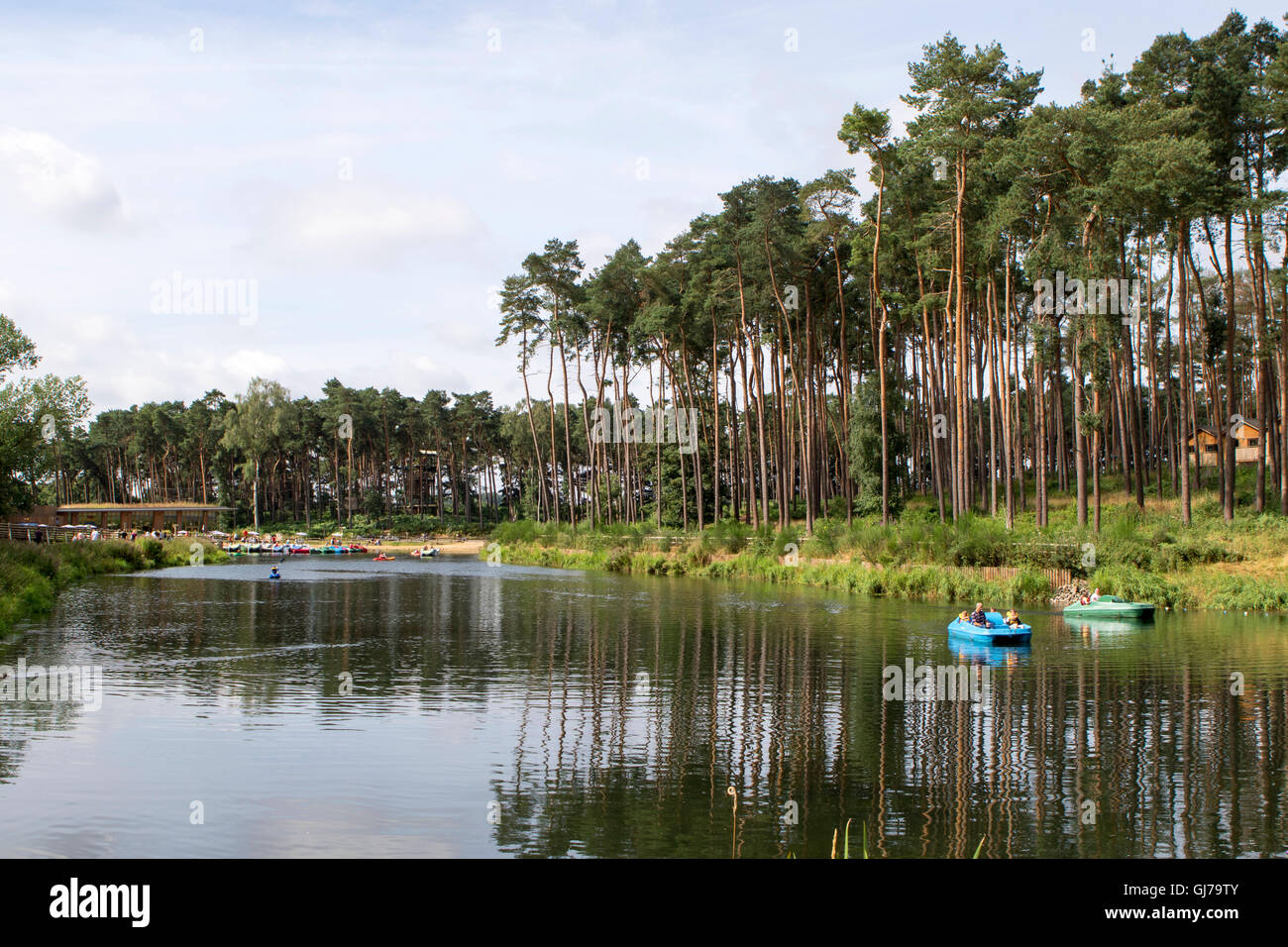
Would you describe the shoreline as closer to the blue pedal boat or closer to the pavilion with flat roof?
the blue pedal boat

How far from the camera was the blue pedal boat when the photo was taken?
29516 mm

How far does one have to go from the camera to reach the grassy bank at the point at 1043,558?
38.2 meters

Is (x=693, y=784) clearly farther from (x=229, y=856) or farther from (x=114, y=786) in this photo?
(x=114, y=786)

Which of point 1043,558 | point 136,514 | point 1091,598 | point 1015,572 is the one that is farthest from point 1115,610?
point 136,514

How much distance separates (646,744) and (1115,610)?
2447 centimetres

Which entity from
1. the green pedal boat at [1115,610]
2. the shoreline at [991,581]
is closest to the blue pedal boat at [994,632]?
the green pedal boat at [1115,610]

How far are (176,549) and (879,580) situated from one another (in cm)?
6066

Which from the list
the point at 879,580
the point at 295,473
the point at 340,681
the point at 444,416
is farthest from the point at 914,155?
the point at 295,473

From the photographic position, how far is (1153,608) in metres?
36.2


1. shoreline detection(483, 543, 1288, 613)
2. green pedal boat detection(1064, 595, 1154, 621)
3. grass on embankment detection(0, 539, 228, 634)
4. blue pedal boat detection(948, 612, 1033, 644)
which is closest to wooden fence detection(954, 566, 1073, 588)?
shoreline detection(483, 543, 1288, 613)

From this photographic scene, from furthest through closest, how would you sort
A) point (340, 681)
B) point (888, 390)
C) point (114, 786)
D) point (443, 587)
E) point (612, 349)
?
point (612, 349) → point (888, 390) → point (443, 587) → point (340, 681) → point (114, 786)

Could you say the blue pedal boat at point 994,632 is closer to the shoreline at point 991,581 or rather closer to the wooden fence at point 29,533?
the shoreline at point 991,581

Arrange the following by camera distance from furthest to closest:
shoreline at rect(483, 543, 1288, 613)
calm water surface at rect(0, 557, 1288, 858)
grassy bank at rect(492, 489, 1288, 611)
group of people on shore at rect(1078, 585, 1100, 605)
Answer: grassy bank at rect(492, 489, 1288, 611) < shoreline at rect(483, 543, 1288, 613) < group of people on shore at rect(1078, 585, 1100, 605) < calm water surface at rect(0, 557, 1288, 858)

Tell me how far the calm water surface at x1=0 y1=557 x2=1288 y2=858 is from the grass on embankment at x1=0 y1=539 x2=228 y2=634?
15.5 ft
